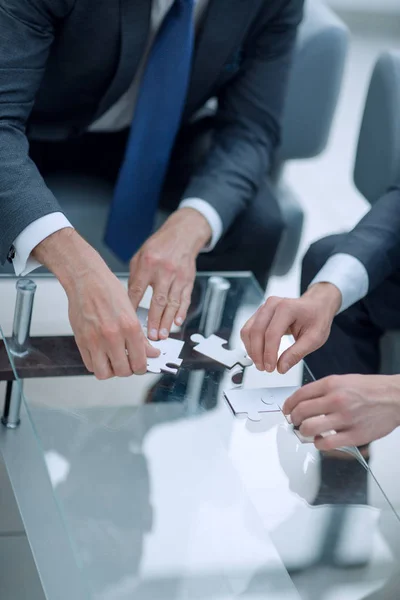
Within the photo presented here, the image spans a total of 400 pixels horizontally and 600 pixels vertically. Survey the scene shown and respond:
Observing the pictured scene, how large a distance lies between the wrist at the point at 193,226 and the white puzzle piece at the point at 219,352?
9.0 inches

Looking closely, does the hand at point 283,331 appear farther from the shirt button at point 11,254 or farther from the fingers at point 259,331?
the shirt button at point 11,254

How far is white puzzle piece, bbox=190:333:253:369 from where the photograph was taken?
5.72 ft

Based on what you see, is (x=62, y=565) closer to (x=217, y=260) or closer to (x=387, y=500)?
(x=387, y=500)

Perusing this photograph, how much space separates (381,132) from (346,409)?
1162 millimetres

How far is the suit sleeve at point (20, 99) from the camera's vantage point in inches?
67.9

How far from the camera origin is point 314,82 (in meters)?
2.71

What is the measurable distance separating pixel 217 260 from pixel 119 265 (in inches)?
10.0

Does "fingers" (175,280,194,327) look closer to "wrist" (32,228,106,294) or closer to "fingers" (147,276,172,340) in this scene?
"fingers" (147,276,172,340)

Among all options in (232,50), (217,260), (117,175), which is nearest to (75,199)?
(117,175)

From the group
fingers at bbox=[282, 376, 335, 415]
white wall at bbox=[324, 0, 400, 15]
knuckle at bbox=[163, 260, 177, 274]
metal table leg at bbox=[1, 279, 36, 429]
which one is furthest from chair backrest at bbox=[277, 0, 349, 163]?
white wall at bbox=[324, 0, 400, 15]

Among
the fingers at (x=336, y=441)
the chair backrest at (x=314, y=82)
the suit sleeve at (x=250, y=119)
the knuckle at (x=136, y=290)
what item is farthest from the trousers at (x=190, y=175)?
the fingers at (x=336, y=441)

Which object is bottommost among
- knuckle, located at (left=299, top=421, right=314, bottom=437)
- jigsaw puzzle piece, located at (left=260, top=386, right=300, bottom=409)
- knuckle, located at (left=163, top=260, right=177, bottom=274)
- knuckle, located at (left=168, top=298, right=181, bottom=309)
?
jigsaw puzzle piece, located at (left=260, top=386, right=300, bottom=409)

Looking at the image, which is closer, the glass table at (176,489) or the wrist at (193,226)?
the glass table at (176,489)

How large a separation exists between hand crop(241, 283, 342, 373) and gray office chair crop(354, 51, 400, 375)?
76cm
